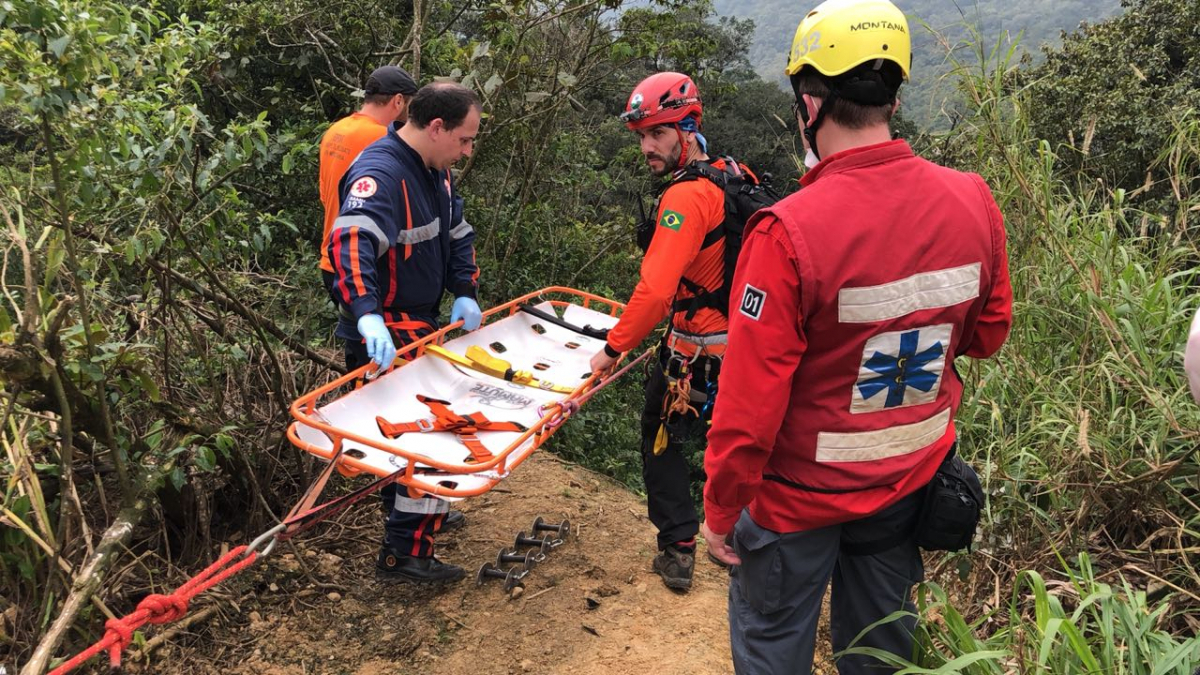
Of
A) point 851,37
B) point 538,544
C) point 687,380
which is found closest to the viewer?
point 851,37

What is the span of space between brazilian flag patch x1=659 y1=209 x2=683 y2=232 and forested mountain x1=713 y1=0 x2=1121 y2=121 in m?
0.97

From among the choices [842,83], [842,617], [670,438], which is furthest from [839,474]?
[670,438]

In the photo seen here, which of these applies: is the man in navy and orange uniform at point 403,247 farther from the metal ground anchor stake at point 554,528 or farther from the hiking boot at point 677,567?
the hiking boot at point 677,567

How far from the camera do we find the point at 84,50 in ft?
6.81

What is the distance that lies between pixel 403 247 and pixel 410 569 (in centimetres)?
135

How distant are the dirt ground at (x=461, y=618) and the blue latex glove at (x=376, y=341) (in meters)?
0.92

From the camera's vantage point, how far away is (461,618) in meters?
3.16

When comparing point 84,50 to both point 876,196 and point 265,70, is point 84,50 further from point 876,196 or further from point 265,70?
point 265,70

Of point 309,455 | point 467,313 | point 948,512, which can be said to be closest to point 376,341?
point 467,313

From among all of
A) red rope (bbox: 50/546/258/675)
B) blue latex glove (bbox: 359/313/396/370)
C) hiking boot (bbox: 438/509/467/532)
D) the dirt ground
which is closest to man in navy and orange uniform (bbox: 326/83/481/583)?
blue latex glove (bbox: 359/313/396/370)

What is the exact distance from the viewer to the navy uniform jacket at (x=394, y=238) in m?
2.95

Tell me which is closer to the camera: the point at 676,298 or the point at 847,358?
the point at 847,358

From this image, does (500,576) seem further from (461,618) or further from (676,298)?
(676,298)

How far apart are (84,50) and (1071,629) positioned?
286cm
